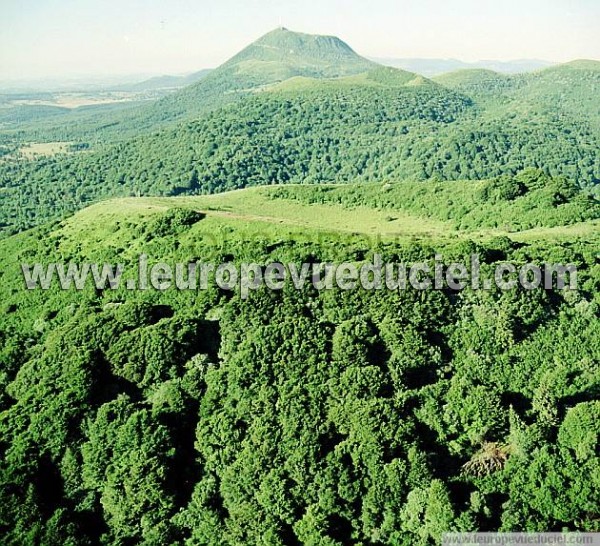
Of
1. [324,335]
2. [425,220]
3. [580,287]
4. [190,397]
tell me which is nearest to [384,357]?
[324,335]

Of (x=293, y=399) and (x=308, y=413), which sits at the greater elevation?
(x=293, y=399)

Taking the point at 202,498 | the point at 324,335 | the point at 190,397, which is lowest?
the point at 202,498

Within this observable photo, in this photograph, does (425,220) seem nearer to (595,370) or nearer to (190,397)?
(595,370)

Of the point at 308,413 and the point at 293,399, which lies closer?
the point at 308,413

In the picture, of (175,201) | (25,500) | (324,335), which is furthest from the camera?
(175,201)

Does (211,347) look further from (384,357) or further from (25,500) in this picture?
(25,500)

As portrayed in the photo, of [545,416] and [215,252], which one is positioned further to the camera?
[215,252]

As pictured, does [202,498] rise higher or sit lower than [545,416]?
lower

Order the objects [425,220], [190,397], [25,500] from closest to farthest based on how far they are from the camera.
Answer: [25,500] → [190,397] → [425,220]
